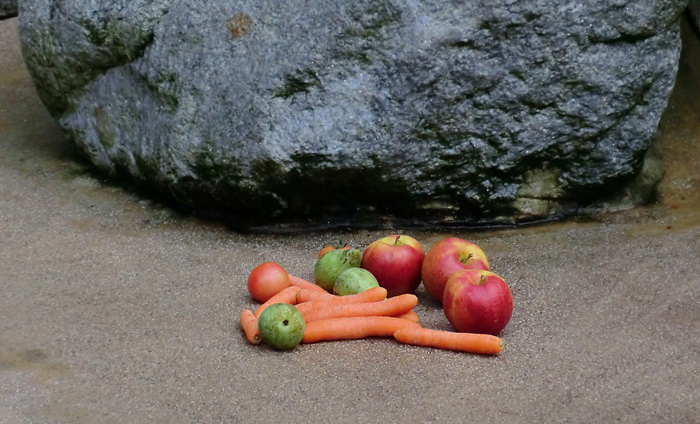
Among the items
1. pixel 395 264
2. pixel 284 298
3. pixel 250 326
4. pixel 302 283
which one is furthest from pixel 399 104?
pixel 250 326

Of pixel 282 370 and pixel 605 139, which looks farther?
pixel 605 139

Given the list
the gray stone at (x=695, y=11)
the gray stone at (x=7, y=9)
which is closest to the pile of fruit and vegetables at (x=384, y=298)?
the gray stone at (x=695, y=11)

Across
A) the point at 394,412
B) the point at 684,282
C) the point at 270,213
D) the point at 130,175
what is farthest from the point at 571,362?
the point at 130,175

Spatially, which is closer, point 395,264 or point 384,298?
point 384,298

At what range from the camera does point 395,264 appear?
3.25 m

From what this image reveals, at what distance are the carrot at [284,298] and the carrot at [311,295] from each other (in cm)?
3

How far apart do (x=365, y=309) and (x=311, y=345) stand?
0.83 ft

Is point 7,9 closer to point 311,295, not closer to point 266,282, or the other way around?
point 266,282

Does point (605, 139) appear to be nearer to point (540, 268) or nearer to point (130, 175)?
point (540, 268)

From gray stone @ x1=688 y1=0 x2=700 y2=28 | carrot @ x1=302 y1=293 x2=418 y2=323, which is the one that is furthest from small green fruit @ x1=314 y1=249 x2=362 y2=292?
gray stone @ x1=688 y1=0 x2=700 y2=28

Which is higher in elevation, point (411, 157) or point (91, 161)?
point (411, 157)

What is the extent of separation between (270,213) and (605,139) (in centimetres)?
168

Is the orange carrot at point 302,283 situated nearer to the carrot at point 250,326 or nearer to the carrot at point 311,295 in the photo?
the carrot at point 311,295

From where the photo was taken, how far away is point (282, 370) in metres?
2.76
